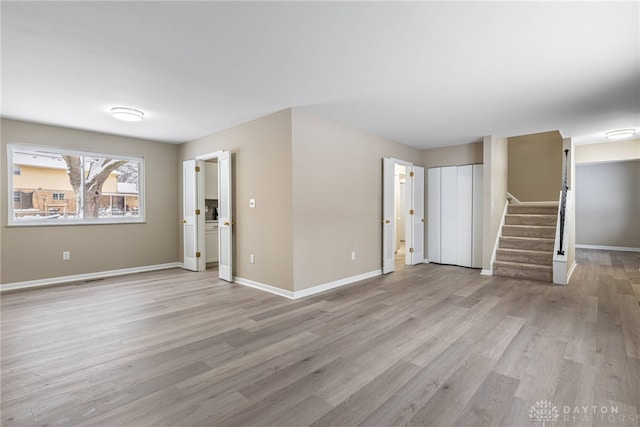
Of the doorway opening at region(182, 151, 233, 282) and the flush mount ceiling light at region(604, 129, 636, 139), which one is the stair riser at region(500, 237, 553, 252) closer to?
the flush mount ceiling light at region(604, 129, 636, 139)

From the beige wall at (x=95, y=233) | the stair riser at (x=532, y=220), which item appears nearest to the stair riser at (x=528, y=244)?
the stair riser at (x=532, y=220)

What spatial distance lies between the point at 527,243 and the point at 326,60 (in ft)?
17.0

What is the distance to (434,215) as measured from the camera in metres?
6.67

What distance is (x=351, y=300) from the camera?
4.02 metres

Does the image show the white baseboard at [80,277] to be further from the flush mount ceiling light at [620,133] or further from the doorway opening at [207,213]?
the flush mount ceiling light at [620,133]

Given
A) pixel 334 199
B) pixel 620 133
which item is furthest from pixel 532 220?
pixel 334 199

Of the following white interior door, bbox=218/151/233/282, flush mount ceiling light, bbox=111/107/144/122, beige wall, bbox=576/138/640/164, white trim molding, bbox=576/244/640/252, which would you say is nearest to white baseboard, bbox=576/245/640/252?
white trim molding, bbox=576/244/640/252

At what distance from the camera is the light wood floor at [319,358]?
1.84m

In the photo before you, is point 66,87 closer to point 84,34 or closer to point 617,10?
point 84,34

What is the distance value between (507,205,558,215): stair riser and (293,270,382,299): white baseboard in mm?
3399

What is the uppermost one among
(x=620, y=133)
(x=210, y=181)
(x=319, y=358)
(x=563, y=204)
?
(x=620, y=133)

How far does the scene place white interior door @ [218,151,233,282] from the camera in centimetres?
499

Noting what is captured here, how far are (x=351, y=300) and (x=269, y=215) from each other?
1635 mm

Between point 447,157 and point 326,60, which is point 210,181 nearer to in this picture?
point 326,60
